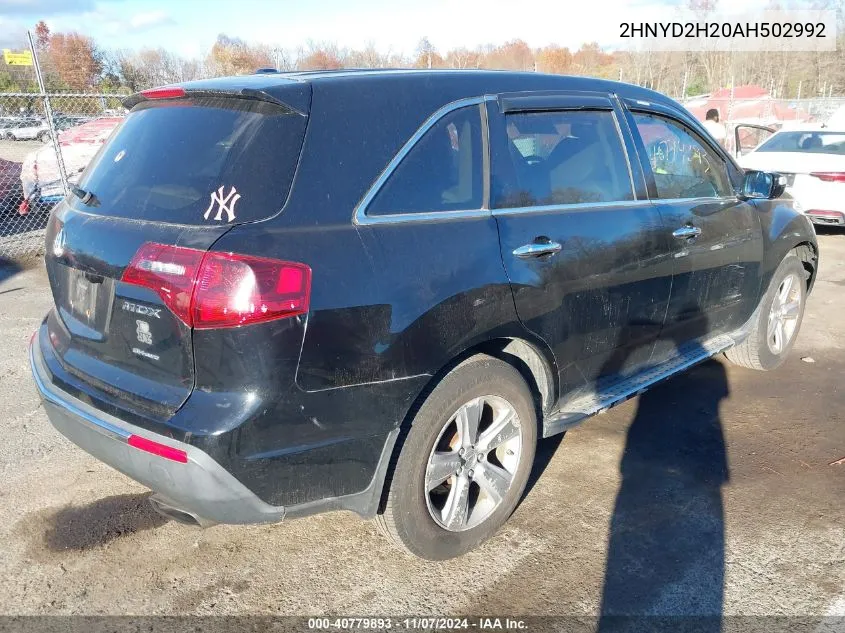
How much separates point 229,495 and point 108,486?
1526mm

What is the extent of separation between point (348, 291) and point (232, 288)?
14.5 inches

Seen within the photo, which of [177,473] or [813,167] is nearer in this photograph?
[177,473]

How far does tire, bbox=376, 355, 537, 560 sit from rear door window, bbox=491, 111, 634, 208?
0.74 meters

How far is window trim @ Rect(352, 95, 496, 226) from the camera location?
2.37 m

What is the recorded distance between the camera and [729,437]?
393 centimetres

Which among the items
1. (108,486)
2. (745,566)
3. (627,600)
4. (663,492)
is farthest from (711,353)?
(108,486)

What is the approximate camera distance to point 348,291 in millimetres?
2242

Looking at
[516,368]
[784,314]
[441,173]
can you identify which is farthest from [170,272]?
[784,314]

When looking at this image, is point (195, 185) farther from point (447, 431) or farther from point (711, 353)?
point (711, 353)

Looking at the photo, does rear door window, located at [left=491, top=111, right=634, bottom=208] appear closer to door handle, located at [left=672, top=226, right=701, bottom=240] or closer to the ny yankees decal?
door handle, located at [left=672, top=226, right=701, bottom=240]

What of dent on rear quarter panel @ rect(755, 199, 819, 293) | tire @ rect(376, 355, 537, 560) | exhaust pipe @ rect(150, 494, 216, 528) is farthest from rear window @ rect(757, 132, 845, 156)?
exhaust pipe @ rect(150, 494, 216, 528)

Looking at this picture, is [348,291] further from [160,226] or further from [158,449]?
[158,449]

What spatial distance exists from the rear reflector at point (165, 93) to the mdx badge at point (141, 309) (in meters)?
0.88

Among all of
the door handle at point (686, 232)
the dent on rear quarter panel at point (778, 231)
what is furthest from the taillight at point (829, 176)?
the door handle at point (686, 232)
